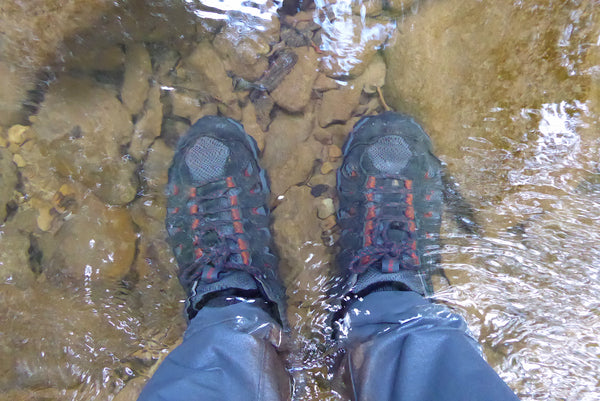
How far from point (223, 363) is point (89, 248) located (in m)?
1.10

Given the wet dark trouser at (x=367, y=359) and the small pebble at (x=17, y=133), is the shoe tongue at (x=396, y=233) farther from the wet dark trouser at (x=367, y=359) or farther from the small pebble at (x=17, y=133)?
the small pebble at (x=17, y=133)

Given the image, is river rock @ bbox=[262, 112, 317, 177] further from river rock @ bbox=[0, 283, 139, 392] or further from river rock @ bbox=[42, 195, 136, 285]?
river rock @ bbox=[0, 283, 139, 392]

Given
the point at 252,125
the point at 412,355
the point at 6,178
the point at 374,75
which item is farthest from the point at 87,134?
the point at 412,355

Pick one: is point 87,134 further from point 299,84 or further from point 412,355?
point 412,355

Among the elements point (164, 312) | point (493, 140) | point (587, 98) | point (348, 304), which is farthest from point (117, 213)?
point (587, 98)

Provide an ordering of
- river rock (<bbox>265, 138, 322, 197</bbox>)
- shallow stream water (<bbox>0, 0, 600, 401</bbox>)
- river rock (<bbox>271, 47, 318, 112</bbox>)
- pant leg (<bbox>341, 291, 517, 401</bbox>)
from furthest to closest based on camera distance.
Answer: river rock (<bbox>265, 138, 322, 197</bbox>)
river rock (<bbox>271, 47, 318, 112</bbox>)
shallow stream water (<bbox>0, 0, 600, 401</bbox>)
pant leg (<bbox>341, 291, 517, 401</bbox>)

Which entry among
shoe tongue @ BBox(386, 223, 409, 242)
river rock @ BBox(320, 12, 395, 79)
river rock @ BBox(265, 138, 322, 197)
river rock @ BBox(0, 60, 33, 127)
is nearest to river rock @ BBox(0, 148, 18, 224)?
river rock @ BBox(0, 60, 33, 127)

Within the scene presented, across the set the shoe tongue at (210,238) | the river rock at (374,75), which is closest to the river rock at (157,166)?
the shoe tongue at (210,238)

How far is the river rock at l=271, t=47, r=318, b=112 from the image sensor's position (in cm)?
185

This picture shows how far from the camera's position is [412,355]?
1209mm

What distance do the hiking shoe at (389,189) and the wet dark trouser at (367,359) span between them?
0.40 m

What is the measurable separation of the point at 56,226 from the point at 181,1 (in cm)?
129

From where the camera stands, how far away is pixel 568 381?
1.89 meters

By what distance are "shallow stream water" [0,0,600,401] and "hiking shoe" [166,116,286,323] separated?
69 millimetres
